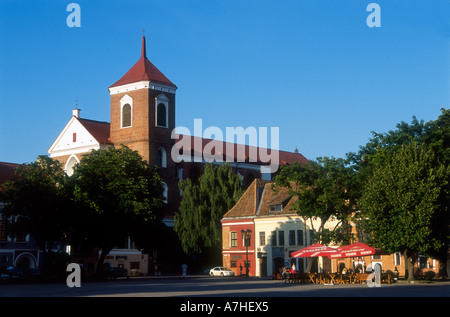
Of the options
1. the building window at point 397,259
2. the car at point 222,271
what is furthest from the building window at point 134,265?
the building window at point 397,259

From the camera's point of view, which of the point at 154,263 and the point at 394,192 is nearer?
the point at 394,192

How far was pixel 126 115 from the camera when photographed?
291 ft

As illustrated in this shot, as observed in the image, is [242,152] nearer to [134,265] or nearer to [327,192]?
[134,265]

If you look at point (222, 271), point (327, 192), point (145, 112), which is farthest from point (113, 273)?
point (145, 112)

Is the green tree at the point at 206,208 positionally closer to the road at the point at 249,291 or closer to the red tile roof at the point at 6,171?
the red tile roof at the point at 6,171

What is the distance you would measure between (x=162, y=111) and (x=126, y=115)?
476cm

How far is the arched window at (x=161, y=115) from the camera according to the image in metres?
88.0

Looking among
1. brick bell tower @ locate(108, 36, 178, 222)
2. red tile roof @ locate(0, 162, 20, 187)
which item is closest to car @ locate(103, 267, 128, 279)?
brick bell tower @ locate(108, 36, 178, 222)

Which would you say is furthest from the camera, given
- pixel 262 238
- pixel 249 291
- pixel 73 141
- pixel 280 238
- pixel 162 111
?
pixel 73 141

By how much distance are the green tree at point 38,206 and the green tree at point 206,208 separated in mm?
20730

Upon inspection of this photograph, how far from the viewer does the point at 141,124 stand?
8700 cm

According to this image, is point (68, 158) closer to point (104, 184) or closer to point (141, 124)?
point (141, 124)
